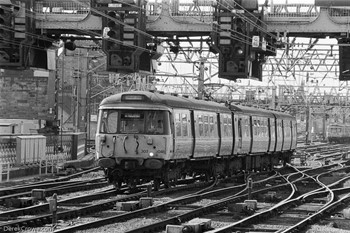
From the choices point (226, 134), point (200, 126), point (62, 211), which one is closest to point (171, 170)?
point (200, 126)

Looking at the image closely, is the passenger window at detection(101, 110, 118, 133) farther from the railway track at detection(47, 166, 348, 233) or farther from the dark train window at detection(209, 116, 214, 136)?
the dark train window at detection(209, 116, 214, 136)

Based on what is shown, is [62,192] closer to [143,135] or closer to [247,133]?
[143,135]

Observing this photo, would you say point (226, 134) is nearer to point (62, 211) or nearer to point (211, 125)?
point (211, 125)

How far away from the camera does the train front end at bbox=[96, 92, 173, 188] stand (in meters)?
22.5

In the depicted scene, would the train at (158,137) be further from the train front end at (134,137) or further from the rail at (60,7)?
the rail at (60,7)

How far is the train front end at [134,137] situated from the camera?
22547mm

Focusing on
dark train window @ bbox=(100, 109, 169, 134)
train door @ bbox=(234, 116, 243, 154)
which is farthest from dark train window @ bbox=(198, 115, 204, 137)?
train door @ bbox=(234, 116, 243, 154)

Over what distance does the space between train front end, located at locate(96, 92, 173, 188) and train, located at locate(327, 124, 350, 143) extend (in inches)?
3431

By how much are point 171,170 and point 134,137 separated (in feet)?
6.09

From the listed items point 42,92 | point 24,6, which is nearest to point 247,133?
point 24,6

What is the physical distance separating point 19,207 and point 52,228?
394 cm

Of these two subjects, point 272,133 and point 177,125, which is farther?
point 272,133

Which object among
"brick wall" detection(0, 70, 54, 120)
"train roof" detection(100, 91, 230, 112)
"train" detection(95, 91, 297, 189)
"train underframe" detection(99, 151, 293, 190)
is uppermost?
"brick wall" detection(0, 70, 54, 120)

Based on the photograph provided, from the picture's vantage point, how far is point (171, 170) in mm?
23797
